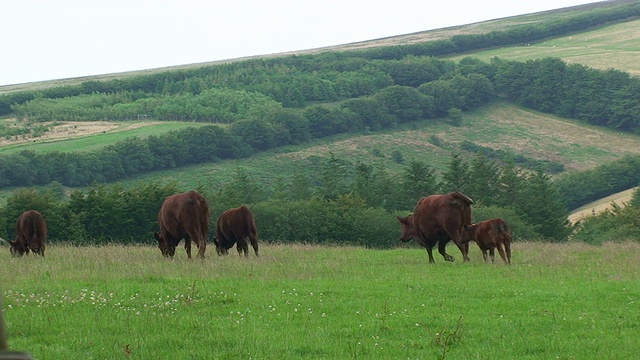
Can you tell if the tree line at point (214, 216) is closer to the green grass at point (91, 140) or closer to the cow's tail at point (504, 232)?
the cow's tail at point (504, 232)

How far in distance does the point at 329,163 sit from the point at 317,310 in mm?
79751

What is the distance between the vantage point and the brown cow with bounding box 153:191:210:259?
88.2ft

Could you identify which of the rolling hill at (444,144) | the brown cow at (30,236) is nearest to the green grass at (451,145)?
the rolling hill at (444,144)

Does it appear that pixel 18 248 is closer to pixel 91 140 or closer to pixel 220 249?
pixel 220 249

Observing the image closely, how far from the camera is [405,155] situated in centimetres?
Result: 15162

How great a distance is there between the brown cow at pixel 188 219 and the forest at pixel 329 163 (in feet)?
69.6

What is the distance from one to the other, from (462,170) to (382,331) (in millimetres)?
69044

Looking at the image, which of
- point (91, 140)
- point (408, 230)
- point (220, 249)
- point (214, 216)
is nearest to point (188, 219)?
point (220, 249)

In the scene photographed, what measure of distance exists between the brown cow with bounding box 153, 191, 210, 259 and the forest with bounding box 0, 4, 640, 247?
21.2 meters

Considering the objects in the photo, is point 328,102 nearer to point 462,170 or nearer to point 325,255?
point 462,170

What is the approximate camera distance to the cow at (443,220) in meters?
26.6

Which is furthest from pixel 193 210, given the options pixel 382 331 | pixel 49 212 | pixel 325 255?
pixel 49 212

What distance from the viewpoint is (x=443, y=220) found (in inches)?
1061

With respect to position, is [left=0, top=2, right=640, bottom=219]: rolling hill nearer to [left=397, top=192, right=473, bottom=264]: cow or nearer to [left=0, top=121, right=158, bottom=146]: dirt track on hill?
[left=0, top=121, right=158, bottom=146]: dirt track on hill
